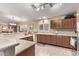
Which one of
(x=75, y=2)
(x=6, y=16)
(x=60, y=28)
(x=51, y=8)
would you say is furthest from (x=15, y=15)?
(x=75, y=2)

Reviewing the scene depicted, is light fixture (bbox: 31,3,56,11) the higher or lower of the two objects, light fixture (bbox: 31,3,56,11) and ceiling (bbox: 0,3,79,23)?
the higher

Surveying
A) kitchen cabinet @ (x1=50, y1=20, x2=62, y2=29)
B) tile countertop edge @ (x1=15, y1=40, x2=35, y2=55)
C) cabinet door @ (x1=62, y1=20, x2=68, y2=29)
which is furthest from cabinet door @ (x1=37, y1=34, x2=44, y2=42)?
cabinet door @ (x1=62, y1=20, x2=68, y2=29)

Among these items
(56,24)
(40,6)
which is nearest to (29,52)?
(56,24)

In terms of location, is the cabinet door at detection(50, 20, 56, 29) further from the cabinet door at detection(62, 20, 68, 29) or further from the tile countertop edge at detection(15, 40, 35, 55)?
the tile countertop edge at detection(15, 40, 35, 55)

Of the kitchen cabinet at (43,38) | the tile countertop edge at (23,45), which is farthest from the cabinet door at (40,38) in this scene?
the tile countertop edge at (23,45)

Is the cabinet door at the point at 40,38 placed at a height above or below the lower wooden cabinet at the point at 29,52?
above

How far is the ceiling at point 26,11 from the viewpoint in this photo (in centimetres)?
147

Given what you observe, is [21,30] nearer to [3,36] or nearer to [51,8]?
[3,36]

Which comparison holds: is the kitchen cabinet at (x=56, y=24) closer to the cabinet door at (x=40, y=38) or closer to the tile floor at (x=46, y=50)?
the cabinet door at (x=40, y=38)

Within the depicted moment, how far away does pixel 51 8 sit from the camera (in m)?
1.50

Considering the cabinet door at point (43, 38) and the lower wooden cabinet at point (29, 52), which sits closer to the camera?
the lower wooden cabinet at point (29, 52)

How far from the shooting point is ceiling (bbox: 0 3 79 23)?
4.82 feet

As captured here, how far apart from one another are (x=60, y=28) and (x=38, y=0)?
0.53 m

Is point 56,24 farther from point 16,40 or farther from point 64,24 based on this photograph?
point 16,40
